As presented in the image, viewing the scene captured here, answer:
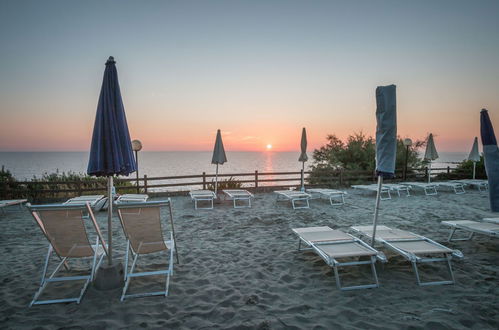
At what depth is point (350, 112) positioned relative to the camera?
1359 cm

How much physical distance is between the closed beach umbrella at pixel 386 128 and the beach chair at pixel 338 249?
0.75 metres

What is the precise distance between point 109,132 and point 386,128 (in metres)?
3.17

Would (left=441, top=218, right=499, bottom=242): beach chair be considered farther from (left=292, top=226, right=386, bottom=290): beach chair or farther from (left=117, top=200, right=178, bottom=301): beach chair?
(left=117, top=200, right=178, bottom=301): beach chair

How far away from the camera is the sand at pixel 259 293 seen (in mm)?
2188

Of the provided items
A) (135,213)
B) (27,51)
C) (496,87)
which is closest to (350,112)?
(496,87)

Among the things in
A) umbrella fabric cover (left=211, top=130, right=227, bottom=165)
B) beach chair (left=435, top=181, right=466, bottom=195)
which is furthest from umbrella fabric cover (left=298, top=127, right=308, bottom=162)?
beach chair (left=435, top=181, right=466, bottom=195)

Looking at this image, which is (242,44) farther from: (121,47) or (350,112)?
(350,112)

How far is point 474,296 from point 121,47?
34.8ft

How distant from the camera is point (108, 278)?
2791mm

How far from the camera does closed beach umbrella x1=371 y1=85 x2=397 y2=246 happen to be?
2906mm

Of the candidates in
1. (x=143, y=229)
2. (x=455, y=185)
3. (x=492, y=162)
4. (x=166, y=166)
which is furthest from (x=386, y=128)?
(x=166, y=166)

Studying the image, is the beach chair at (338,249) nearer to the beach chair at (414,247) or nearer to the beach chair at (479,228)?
the beach chair at (414,247)

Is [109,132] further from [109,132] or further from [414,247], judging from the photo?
[414,247]

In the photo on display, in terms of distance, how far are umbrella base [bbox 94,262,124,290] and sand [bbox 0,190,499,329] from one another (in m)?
0.08
